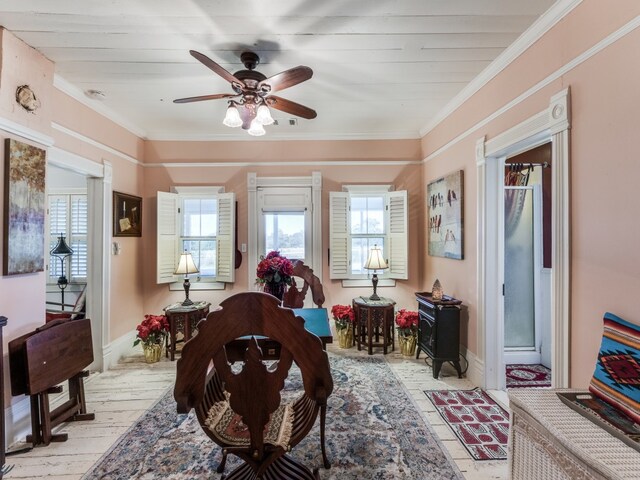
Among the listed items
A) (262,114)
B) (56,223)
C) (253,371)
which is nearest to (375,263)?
(262,114)

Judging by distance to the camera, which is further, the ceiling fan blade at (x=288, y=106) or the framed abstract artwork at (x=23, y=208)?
the ceiling fan blade at (x=288, y=106)

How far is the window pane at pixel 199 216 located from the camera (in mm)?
4273

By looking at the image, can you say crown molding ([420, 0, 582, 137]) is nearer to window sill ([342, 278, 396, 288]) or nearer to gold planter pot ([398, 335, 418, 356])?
Answer: window sill ([342, 278, 396, 288])

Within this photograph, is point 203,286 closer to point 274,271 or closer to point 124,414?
point 124,414

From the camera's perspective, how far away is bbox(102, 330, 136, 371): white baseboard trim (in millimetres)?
3375

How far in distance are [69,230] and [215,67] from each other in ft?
13.8

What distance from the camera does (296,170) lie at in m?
4.33

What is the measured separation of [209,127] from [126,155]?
1.08 metres

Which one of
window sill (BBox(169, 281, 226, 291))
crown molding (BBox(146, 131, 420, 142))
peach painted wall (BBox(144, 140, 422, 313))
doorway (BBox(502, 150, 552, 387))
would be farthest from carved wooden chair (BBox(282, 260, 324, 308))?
doorway (BBox(502, 150, 552, 387))

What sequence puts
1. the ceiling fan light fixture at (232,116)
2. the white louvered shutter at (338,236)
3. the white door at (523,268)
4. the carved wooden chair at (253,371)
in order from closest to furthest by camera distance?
1. the carved wooden chair at (253,371)
2. the ceiling fan light fixture at (232,116)
3. the white door at (523,268)
4. the white louvered shutter at (338,236)

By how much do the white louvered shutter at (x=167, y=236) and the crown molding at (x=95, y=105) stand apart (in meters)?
0.89

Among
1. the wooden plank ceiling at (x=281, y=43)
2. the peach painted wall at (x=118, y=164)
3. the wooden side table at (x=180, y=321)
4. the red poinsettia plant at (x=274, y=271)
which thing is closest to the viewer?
the wooden plank ceiling at (x=281, y=43)

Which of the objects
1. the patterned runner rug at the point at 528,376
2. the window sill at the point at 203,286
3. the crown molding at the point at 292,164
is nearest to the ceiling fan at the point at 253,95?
the crown molding at the point at 292,164

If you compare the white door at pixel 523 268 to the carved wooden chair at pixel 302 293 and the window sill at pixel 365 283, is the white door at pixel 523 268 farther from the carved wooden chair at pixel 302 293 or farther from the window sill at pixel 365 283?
the carved wooden chair at pixel 302 293
